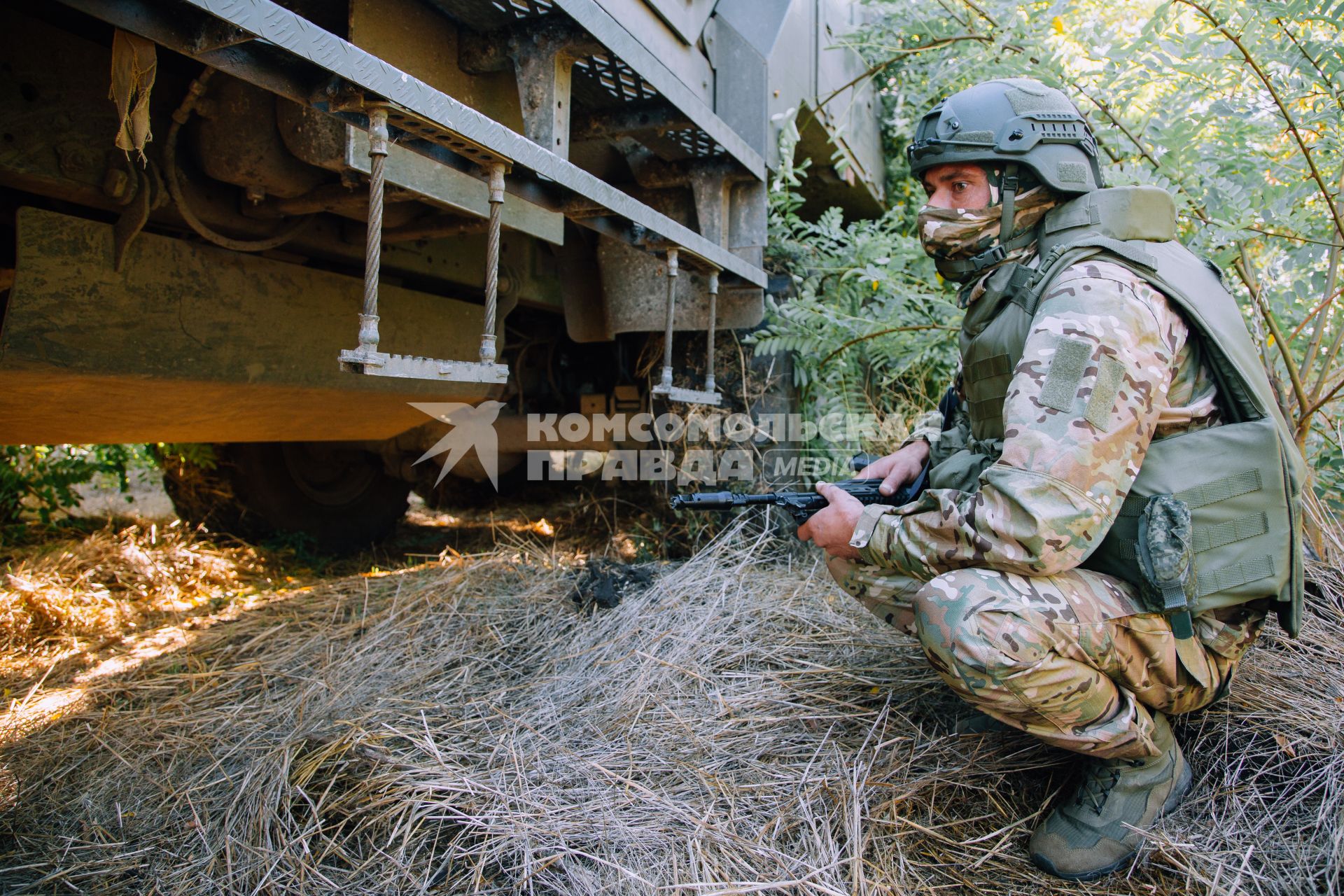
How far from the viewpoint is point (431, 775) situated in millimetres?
Answer: 1705

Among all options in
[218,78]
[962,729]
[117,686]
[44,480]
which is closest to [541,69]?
[218,78]

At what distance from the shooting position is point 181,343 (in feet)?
6.68

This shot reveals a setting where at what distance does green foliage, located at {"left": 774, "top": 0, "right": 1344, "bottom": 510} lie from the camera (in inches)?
91.2

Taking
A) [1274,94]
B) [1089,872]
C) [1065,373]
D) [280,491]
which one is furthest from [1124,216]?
[280,491]

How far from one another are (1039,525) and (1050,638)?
209mm

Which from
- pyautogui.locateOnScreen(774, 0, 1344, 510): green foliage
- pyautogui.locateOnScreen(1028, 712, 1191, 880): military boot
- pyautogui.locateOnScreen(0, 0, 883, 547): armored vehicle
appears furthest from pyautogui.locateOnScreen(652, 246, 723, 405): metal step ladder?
pyautogui.locateOnScreen(1028, 712, 1191, 880): military boot

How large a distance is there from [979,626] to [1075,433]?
38cm

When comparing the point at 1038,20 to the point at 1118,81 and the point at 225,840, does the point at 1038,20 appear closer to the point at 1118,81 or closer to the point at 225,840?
the point at 1118,81

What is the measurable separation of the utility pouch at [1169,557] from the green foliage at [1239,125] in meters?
1.12

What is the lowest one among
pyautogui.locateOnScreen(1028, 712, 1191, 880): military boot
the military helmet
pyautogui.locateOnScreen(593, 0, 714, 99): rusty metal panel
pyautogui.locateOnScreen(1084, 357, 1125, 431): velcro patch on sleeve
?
pyautogui.locateOnScreen(1028, 712, 1191, 880): military boot

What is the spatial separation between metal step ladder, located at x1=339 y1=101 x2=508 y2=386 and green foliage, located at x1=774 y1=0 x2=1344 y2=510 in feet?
6.03

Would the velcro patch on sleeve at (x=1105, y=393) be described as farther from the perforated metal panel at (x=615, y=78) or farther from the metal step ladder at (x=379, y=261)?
the perforated metal panel at (x=615, y=78)

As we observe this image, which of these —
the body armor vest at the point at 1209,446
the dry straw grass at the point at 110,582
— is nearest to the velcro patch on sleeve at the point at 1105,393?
the body armor vest at the point at 1209,446

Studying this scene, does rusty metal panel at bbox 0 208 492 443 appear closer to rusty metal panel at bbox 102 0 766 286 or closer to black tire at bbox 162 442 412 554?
rusty metal panel at bbox 102 0 766 286
